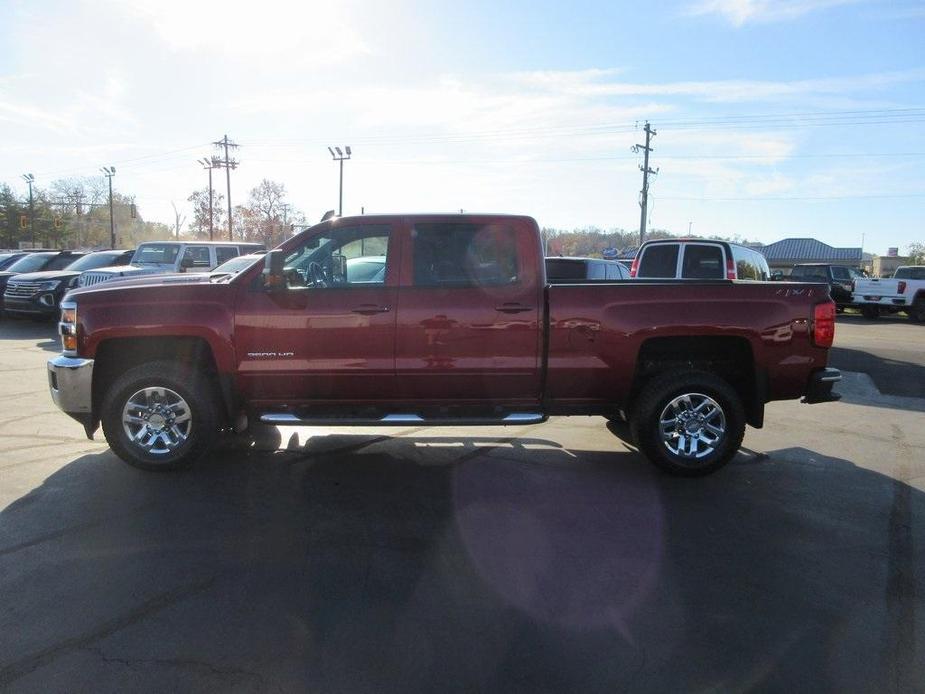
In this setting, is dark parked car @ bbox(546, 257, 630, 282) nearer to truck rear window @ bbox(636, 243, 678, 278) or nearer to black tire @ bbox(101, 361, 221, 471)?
truck rear window @ bbox(636, 243, 678, 278)

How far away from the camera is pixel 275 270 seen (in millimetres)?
5281

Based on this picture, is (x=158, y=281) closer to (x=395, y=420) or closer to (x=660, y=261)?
(x=395, y=420)

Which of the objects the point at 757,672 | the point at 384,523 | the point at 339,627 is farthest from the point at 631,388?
the point at 339,627

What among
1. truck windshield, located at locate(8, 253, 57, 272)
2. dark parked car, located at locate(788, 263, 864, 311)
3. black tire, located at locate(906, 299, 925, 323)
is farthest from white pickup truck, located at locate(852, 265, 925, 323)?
truck windshield, located at locate(8, 253, 57, 272)

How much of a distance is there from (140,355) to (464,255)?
109 inches

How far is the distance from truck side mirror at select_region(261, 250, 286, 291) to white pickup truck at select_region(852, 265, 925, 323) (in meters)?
22.9

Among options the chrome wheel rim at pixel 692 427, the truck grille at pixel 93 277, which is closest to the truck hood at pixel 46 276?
the truck grille at pixel 93 277

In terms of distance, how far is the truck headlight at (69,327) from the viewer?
549 centimetres

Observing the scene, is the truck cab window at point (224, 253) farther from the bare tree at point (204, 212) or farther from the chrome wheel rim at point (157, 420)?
the bare tree at point (204, 212)

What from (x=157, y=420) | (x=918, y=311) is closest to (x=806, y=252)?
(x=918, y=311)

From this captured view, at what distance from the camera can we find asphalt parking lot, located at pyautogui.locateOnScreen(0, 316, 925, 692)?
3.02m

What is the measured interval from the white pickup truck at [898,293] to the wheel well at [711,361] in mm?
20255

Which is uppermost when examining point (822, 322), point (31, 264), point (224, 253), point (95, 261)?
point (224, 253)

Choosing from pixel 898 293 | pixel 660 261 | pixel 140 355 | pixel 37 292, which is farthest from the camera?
pixel 898 293
